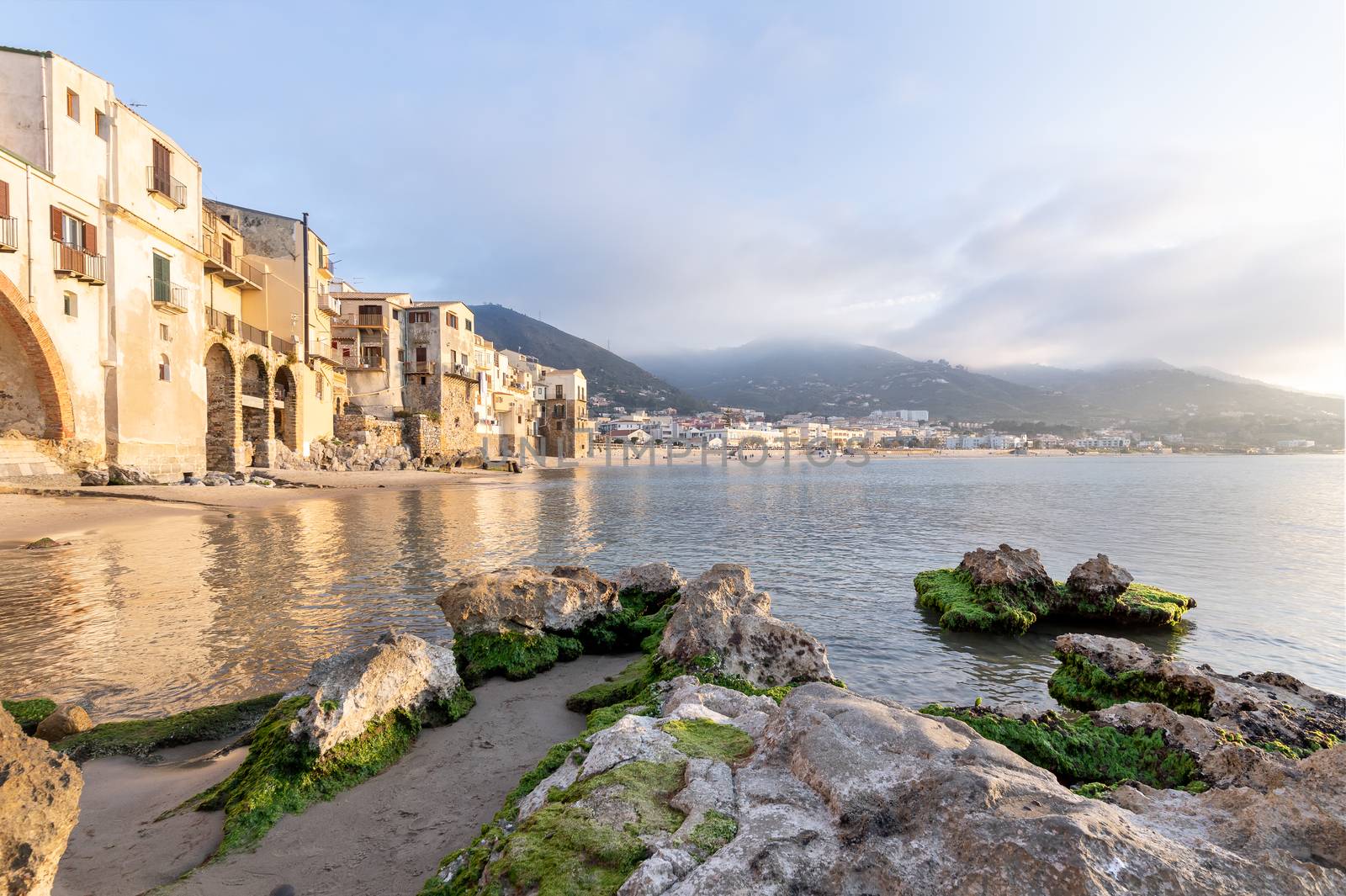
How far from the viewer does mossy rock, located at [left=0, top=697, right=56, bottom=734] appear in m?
6.32

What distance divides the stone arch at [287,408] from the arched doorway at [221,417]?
6620 millimetres

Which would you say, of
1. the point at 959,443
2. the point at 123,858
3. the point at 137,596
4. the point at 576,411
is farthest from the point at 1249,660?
the point at 959,443

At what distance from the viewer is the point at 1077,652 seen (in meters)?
9.11

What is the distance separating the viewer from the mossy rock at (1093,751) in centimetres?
533

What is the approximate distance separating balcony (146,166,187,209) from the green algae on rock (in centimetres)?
3249

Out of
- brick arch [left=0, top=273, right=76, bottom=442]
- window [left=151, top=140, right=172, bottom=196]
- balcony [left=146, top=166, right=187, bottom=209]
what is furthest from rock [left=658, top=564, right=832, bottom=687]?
window [left=151, top=140, right=172, bottom=196]

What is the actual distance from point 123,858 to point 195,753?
2.03 meters

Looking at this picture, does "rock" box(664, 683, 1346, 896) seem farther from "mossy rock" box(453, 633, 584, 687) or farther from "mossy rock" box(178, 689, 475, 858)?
"mossy rock" box(453, 633, 584, 687)

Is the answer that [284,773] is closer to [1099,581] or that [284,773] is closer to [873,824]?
[873,824]

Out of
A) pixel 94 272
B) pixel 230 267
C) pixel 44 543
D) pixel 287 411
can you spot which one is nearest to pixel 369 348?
pixel 287 411

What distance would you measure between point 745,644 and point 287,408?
45617 mm

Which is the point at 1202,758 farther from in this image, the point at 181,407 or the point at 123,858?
the point at 181,407

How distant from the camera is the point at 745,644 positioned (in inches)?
295

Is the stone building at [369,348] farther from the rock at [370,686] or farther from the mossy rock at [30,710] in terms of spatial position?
the rock at [370,686]
